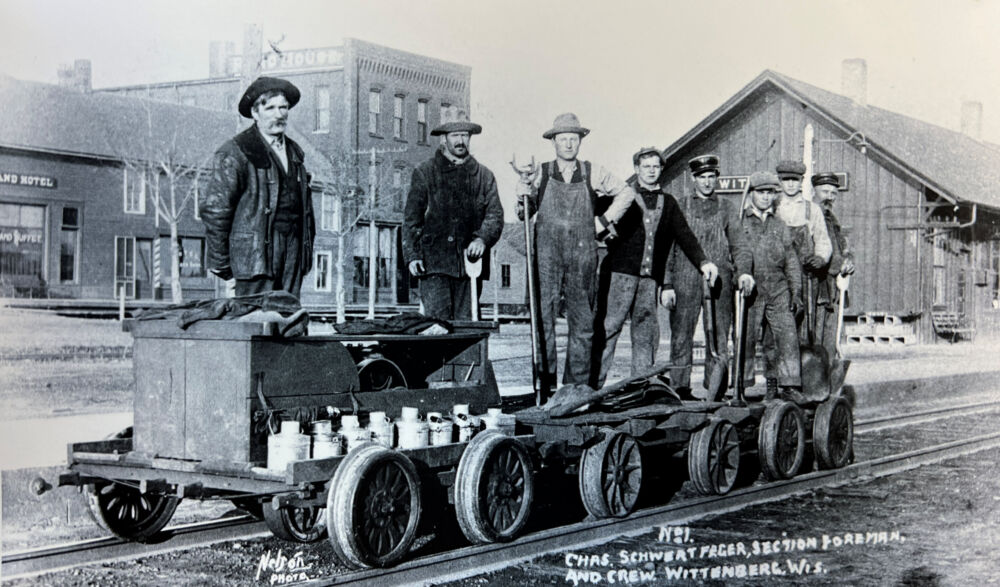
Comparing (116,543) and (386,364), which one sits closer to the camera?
(116,543)

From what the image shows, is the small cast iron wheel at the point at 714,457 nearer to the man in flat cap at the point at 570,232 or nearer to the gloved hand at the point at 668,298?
the man in flat cap at the point at 570,232

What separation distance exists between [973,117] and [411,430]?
5232mm

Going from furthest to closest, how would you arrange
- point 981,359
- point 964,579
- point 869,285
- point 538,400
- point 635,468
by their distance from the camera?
1. point 981,359
2. point 869,285
3. point 538,400
4. point 635,468
5. point 964,579

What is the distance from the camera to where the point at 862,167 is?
1282 centimetres

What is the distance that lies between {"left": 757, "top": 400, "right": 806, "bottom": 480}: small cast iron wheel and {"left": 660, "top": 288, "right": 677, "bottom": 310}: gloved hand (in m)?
1.05

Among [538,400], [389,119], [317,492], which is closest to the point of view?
[317,492]

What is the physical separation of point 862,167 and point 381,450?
33.1 ft

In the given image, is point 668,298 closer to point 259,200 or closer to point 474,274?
point 474,274

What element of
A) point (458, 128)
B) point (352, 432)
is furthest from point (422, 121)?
point (352, 432)

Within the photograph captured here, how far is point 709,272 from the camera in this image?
7262 millimetres

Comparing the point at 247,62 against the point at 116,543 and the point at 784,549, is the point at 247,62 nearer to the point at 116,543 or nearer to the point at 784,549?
the point at 116,543

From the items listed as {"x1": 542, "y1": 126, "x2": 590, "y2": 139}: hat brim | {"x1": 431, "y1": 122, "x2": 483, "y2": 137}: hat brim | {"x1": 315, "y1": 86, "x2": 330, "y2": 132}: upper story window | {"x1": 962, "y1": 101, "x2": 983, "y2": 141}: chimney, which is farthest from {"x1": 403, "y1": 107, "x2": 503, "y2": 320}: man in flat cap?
{"x1": 962, "y1": 101, "x2": 983, "y2": 141}: chimney

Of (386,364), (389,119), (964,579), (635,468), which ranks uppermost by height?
(389,119)

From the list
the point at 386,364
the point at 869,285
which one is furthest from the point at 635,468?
the point at 869,285
